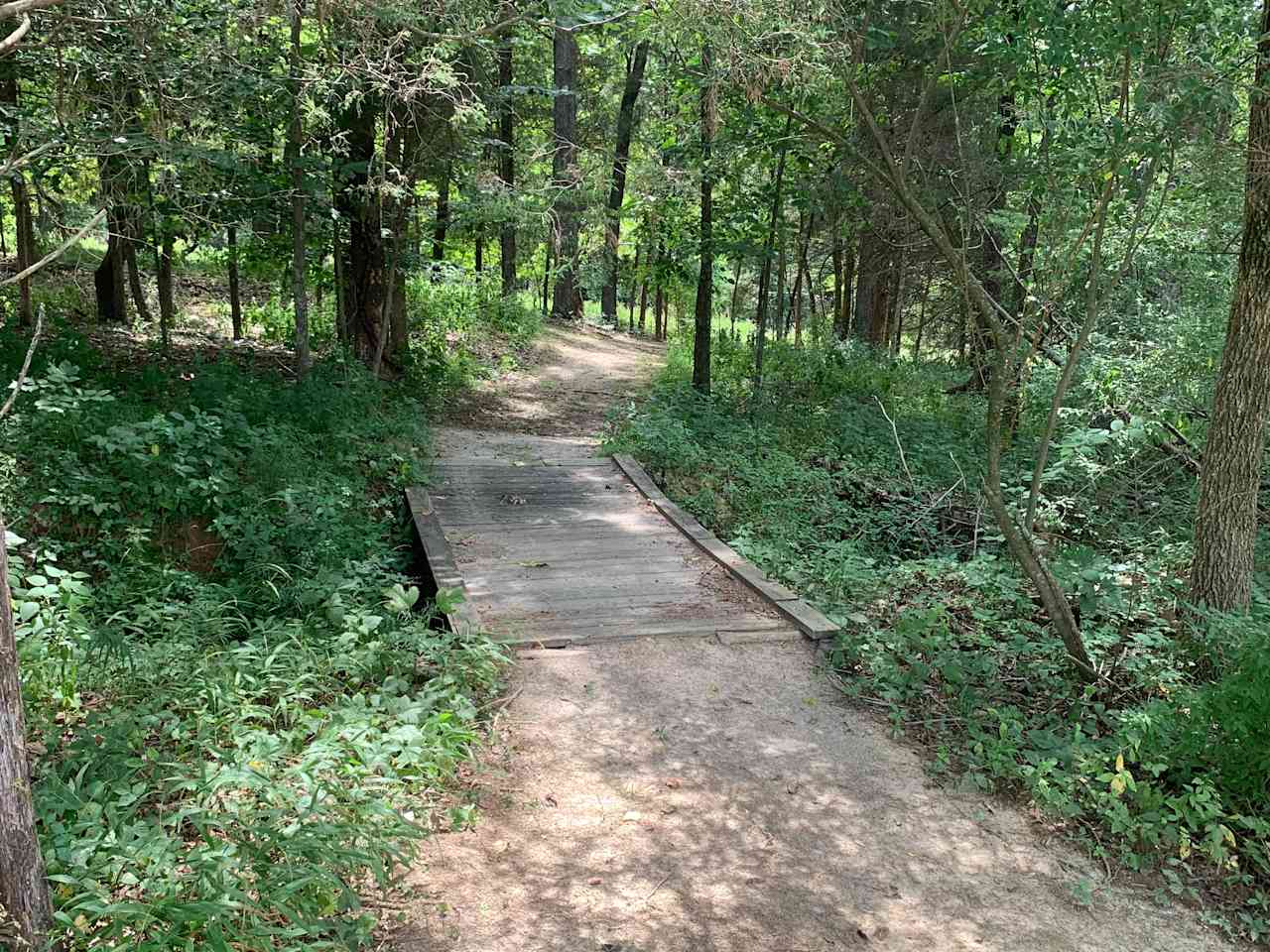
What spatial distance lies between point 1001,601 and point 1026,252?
144 inches

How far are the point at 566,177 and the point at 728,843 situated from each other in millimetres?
8921

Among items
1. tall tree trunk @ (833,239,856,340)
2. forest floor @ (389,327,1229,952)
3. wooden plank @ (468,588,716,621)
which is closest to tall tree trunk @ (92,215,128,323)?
wooden plank @ (468,588,716,621)

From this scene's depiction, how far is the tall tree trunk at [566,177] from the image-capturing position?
11180 mm

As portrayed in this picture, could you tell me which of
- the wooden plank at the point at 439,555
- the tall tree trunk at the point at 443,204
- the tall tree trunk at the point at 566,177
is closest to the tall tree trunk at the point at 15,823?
the wooden plank at the point at 439,555

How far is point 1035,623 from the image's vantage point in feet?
22.0

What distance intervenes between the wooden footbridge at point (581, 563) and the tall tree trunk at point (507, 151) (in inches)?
150

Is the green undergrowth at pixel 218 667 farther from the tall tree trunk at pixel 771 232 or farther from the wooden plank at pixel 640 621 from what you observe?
the tall tree trunk at pixel 771 232

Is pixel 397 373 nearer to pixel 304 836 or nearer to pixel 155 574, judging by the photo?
pixel 155 574

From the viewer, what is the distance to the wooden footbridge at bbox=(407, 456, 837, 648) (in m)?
6.31

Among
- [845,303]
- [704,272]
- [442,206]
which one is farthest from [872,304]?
[442,206]

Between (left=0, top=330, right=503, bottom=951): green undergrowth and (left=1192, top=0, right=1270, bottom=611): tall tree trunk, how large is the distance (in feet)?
15.6

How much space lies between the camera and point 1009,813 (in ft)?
14.7

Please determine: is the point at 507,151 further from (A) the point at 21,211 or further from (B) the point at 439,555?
(B) the point at 439,555

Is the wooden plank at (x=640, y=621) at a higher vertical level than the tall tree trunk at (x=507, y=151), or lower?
lower
